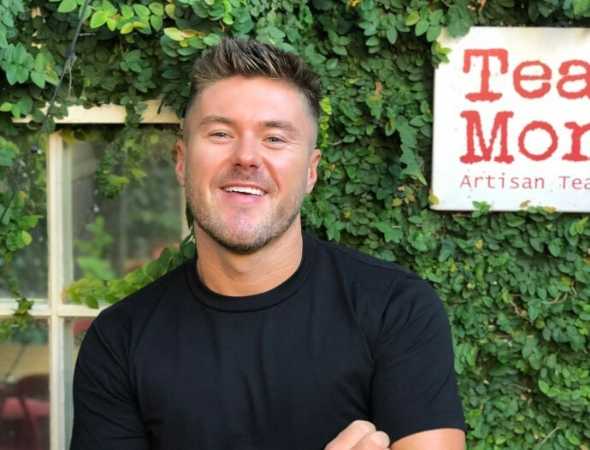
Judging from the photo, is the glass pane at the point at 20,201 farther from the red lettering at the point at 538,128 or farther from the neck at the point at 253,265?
the red lettering at the point at 538,128

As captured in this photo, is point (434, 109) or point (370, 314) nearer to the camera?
point (370, 314)

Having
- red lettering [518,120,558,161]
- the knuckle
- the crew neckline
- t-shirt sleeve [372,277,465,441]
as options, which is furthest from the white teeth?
red lettering [518,120,558,161]

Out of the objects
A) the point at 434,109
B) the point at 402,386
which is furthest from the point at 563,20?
the point at 402,386

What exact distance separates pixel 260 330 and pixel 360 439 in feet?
1.08

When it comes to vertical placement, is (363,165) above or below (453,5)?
below

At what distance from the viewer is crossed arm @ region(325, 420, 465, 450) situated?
1547mm

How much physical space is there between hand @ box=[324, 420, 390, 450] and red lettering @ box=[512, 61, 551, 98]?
0.97m

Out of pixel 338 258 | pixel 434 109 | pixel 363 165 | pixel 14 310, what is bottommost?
pixel 14 310

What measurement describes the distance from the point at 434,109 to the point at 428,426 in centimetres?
85

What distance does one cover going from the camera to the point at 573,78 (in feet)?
6.81

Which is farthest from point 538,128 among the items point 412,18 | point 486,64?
point 412,18

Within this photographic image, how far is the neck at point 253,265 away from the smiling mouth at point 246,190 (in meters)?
0.11

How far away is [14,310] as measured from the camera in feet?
7.35

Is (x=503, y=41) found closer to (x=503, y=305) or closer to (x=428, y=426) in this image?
(x=503, y=305)
